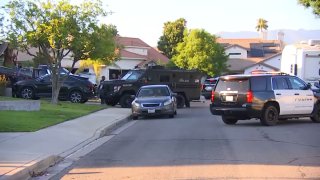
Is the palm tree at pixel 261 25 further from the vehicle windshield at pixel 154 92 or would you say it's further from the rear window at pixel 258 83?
the rear window at pixel 258 83

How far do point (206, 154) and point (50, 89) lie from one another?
1949 centimetres

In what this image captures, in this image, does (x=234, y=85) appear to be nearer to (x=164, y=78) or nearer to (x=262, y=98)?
(x=262, y=98)

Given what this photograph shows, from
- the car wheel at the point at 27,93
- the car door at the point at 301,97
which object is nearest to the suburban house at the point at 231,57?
the car wheel at the point at 27,93

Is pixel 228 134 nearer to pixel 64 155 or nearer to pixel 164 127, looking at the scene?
pixel 164 127

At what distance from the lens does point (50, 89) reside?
2975cm

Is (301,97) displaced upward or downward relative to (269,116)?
upward

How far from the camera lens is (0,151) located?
11578 mm

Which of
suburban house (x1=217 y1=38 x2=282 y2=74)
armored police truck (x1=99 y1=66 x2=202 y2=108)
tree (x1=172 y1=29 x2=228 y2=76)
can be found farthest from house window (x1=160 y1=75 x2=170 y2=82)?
suburban house (x1=217 y1=38 x2=282 y2=74)

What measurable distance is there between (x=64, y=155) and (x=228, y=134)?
5.34 meters

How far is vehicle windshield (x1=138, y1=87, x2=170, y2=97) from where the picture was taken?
23.6m

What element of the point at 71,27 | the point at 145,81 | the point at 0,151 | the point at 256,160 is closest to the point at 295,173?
the point at 256,160

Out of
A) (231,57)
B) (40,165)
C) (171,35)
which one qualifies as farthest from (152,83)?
(171,35)

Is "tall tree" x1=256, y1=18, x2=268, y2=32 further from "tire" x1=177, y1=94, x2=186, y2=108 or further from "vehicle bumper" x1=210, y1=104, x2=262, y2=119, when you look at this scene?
"vehicle bumper" x1=210, y1=104, x2=262, y2=119

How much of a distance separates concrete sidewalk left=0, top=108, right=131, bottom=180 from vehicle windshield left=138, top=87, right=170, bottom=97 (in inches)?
132
